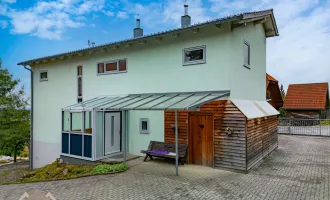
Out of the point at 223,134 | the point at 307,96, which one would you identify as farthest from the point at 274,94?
the point at 223,134

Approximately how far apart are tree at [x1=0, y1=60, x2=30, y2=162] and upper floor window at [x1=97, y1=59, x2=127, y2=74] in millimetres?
10310

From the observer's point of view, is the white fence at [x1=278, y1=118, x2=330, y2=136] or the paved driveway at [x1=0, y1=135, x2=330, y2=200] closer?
the paved driveway at [x1=0, y1=135, x2=330, y2=200]

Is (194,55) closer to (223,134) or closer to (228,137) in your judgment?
(223,134)

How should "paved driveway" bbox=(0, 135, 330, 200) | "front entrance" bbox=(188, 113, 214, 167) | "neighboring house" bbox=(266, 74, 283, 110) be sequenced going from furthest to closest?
1. "neighboring house" bbox=(266, 74, 283, 110)
2. "front entrance" bbox=(188, 113, 214, 167)
3. "paved driveway" bbox=(0, 135, 330, 200)

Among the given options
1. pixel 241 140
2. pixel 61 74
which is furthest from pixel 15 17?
pixel 241 140

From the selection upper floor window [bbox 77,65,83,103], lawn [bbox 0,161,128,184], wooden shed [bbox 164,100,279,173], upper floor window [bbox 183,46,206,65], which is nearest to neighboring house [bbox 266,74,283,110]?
wooden shed [bbox 164,100,279,173]

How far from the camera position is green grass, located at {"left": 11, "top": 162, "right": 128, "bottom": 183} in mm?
9125

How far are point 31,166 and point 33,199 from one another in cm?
1151

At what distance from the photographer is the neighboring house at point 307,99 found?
27.4m

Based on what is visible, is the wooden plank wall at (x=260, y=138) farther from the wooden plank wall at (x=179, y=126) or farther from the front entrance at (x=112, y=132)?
the front entrance at (x=112, y=132)

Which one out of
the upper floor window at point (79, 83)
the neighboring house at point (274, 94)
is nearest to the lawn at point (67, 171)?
the upper floor window at point (79, 83)

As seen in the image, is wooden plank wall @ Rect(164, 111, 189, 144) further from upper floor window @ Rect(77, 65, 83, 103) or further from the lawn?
upper floor window @ Rect(77, 65, 83, 103)

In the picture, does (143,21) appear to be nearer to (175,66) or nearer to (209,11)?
(209,11)

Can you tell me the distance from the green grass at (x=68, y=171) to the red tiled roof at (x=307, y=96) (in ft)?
85.0
